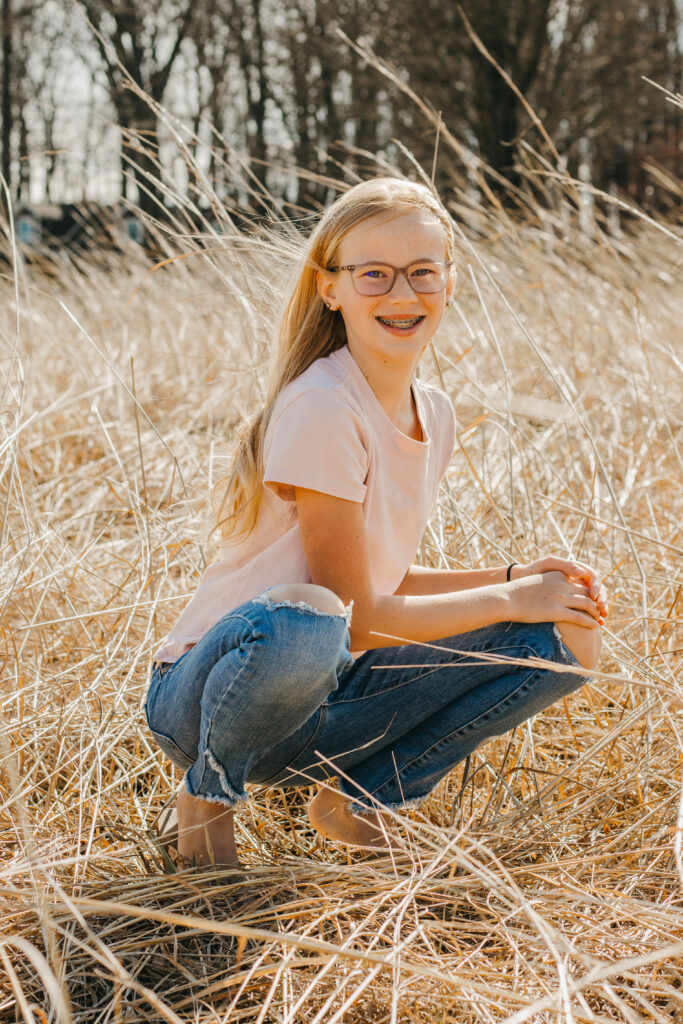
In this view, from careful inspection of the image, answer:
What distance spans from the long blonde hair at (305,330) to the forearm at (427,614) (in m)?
0.20

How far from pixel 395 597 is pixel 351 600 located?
0.21 ft

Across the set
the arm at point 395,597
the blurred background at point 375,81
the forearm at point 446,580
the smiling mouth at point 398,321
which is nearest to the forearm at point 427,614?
the arm at point 395,597

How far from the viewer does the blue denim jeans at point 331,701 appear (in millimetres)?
1137

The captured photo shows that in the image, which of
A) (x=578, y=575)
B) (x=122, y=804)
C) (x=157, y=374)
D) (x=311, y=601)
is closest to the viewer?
(x=311, y=601)

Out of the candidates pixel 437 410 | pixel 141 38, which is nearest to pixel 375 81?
pixel 141 38

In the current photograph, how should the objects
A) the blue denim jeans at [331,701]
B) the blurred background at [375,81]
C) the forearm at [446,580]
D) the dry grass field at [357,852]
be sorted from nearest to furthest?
the dry grass field at [357,852] < the blue denim jeans at [331,701] < the forearm at [446,580] < the blurred background at [375,81]

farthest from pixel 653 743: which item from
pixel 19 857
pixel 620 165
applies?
pixel 620 165

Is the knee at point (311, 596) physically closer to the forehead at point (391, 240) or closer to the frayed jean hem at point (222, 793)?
the frayed jean hem at point (222, 793)

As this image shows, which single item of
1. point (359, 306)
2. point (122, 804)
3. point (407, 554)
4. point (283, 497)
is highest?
point (359, 306)

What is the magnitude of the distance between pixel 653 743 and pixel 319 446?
0.64 meters

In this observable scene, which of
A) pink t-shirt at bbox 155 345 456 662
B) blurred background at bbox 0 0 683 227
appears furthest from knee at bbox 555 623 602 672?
blurred background at bbox 0 0 683 227

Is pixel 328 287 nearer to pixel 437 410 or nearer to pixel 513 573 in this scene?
pixel 437 410

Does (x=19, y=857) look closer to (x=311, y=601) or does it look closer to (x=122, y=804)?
(x=122, y=804)

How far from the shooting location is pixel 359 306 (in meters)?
1.29
